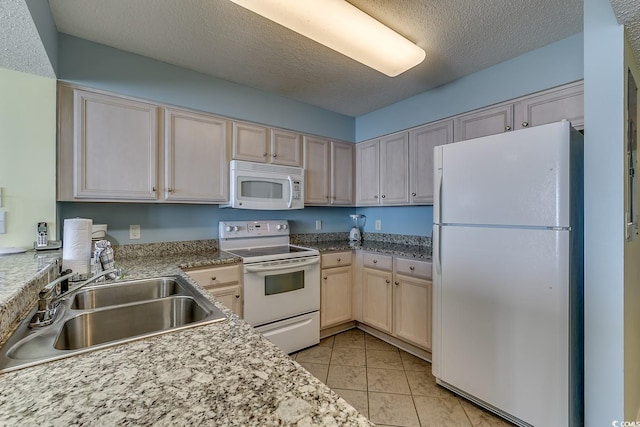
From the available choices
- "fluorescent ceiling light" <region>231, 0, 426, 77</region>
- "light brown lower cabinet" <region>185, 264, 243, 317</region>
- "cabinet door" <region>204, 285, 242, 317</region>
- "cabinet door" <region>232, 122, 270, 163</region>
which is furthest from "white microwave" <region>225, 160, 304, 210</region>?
"fluorescent ceiling light" <region>231, 0, 426, 77</region>

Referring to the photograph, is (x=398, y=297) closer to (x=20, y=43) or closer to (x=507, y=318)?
(x=507, y=318)

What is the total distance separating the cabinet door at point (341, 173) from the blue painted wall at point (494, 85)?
411mm

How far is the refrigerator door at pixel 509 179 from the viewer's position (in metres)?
1.39

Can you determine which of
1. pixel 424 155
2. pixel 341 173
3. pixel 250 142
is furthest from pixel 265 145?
pixel 424 155

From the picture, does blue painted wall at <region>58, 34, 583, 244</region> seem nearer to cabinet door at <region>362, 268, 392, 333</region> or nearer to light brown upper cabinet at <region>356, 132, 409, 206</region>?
light brown upper cabinet at <region>356, 132, 409, 206</region>

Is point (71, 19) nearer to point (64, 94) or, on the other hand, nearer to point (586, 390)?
point (64, 94)

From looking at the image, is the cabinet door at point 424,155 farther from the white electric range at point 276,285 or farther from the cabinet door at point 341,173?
the white electric range at point 276,285

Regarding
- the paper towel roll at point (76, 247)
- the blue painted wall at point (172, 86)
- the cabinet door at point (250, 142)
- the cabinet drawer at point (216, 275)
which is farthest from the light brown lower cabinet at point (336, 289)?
the paper towel roll at point (76, 247)

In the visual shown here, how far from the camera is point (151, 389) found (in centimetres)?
58

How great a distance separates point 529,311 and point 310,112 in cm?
250

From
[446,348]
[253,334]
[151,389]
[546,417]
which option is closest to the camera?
[151,389]

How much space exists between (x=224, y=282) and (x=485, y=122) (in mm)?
2387

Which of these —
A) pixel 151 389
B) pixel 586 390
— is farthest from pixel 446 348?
pixel 151 389

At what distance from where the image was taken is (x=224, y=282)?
2084 millimetres
